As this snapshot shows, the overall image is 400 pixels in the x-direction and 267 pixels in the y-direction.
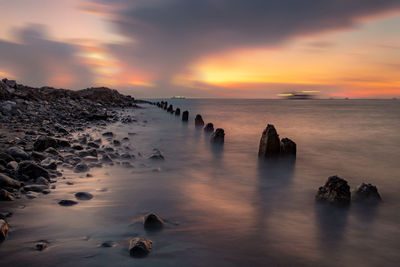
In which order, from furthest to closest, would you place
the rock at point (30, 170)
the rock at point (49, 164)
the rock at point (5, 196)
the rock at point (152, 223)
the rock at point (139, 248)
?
the rock at point (49, 164)
the rock at point (30, 170)
the rock at point (5, 196)
the rock at point (152, 223)
the rock at point (139, 248)

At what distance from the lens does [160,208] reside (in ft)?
10.8

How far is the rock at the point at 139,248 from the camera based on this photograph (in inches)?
83.7

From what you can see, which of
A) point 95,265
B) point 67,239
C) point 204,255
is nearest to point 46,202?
point 67,239

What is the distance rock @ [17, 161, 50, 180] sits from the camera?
3789 millimetres

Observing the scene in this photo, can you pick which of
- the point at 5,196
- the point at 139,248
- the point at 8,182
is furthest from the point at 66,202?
the point at 139,248

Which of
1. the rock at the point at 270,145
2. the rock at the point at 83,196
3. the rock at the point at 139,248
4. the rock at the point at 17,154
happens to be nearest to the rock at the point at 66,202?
the rock at the point at 83,196

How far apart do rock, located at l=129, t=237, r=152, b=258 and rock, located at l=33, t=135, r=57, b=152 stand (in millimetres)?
4800

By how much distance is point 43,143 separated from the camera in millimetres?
6055

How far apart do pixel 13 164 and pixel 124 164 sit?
1956 mm

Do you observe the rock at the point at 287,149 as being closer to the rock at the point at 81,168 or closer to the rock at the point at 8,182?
the rock at the point at 81,168

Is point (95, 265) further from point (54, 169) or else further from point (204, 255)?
point (54, 169)

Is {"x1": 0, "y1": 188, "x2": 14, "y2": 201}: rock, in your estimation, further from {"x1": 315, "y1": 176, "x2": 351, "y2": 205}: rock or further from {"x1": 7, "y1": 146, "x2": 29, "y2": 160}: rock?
{"x1": 315, "y1": 176, "x2": 351, "y2": 205}: rock

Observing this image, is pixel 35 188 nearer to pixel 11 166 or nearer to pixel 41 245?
pixel 11 166

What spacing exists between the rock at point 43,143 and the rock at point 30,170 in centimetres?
228
